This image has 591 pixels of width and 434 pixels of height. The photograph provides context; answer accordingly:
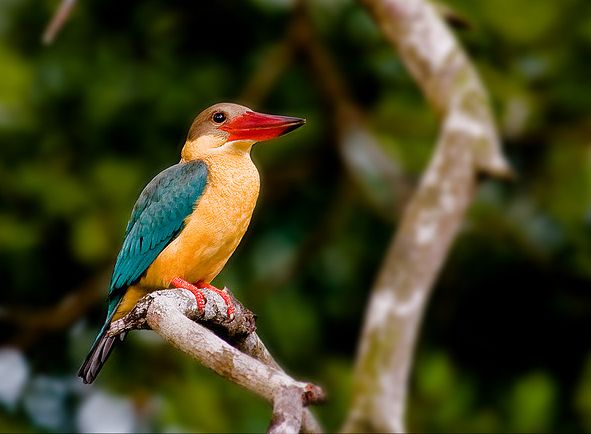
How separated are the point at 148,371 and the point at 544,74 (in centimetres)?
293

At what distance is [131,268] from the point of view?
3658 mm

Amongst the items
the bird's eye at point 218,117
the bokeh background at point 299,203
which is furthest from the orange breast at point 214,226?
the bokeh background at point 299,203

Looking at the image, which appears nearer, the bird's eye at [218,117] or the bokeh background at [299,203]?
the bird's eye at [218,117]

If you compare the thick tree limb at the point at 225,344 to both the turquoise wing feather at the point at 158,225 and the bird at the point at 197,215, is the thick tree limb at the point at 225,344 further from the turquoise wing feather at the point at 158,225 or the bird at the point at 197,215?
the turquoise wing feather at the point at 158,225

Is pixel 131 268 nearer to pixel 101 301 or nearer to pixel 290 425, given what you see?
pixel 290 425

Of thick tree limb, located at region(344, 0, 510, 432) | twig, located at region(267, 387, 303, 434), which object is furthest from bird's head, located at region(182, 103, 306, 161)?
thick tree limb, located at region(344, 0, 510, 432)

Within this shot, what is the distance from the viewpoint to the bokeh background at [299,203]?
663cm

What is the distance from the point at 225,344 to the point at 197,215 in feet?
2.89

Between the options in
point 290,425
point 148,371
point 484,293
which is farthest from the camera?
point 484,293

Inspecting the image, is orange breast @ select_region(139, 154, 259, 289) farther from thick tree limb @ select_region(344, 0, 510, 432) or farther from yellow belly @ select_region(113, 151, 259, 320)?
thick tree limb @ select_region(344, 0, 510, 432)

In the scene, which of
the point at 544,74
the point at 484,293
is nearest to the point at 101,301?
the point at 484,293

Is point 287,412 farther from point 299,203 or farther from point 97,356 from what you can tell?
point 299,203

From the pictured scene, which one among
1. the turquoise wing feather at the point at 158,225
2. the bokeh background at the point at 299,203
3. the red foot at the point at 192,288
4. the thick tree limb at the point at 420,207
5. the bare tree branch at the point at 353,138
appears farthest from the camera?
the bare tree branch at the point at 353,138

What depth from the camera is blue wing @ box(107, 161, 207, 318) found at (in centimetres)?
366
